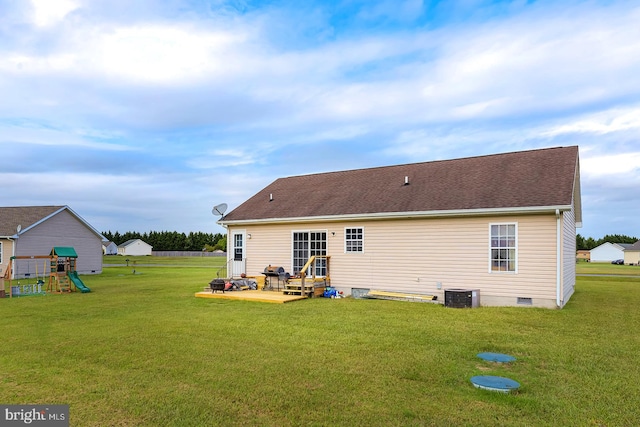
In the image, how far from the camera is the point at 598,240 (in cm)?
9912

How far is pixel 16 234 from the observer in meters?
24.6

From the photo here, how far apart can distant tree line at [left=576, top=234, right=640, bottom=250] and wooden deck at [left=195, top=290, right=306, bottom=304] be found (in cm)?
9992

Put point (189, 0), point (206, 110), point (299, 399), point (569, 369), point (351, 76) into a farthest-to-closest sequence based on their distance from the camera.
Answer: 1. point (206, 110)
2. point (351, 76)
3. point (189, 0)
4. point (569, 369)
5. point (299, 399)

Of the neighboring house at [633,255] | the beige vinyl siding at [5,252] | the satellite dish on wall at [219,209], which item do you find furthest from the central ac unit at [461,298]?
the neighboring house at [633,255]

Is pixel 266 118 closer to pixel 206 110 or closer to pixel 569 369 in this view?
pixel 206 110

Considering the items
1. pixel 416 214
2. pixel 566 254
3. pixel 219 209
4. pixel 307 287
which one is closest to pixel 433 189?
pixel 416 214

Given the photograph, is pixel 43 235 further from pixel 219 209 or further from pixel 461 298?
pixel 461 298

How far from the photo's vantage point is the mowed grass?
4.52 metres

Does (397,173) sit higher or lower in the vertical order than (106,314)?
higher

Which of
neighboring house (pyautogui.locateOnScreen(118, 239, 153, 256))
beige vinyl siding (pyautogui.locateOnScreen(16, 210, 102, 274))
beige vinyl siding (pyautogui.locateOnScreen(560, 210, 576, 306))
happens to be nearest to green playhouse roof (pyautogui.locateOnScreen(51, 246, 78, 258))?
beige vinyl siding (pyautogui.locateOnScreen(16, 210, 102, 274))

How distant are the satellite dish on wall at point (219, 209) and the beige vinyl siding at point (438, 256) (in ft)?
10.6

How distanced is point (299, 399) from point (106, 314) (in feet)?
27.7

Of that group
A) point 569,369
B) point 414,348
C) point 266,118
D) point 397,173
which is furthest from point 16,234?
point 569,369

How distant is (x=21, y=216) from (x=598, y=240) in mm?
113416
